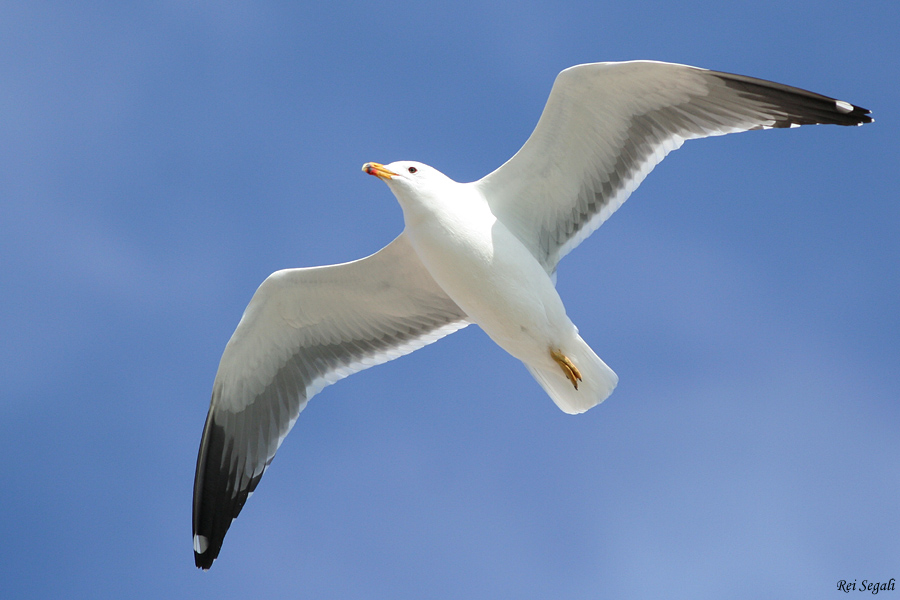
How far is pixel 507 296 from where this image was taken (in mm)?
5996

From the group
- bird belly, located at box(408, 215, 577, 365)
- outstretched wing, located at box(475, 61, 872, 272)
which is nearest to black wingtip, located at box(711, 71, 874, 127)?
outstretched wing, located at box(475, 61, 872, 272)

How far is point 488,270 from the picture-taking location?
6.01 meters

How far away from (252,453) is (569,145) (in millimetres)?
3393

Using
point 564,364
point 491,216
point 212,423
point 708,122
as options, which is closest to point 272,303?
point 212,423

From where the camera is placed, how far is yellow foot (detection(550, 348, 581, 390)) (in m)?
6.18

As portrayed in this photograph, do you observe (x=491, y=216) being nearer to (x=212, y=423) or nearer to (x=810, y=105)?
(x=810, y=105)

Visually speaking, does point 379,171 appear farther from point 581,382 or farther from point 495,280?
point 581,382

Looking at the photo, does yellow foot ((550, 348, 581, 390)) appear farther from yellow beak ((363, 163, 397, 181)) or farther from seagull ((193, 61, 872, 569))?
yellow beak ((363, 163, 397, 181))

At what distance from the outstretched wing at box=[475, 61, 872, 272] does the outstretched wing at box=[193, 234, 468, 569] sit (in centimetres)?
100

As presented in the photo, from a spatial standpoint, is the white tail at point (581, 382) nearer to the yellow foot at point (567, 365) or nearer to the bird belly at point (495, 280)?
the yellow foot at point (567, 365)

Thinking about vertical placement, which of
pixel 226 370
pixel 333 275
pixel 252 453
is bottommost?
pixel 252 453

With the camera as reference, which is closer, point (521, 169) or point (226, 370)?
point (521, 169)

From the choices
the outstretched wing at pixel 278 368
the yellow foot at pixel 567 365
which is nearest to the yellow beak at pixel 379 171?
the outstretched wing at pixel 278 368

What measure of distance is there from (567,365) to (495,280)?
77 centimetres
